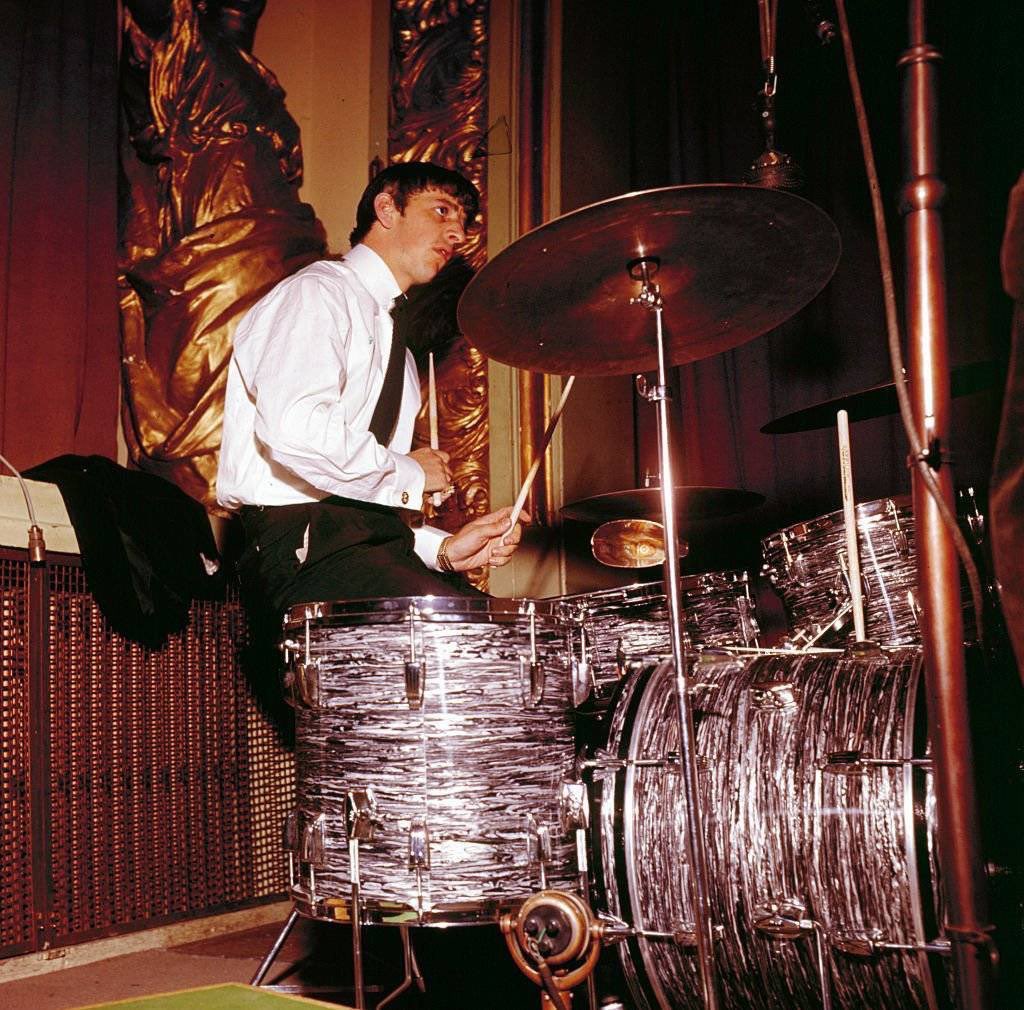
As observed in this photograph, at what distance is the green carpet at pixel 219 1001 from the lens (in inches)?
54.6

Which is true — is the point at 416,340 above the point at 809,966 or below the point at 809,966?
above

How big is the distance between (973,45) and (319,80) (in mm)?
2507

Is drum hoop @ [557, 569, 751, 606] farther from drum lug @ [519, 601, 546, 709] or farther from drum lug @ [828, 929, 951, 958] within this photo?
drum lug @ [828, 929, 951, 958]

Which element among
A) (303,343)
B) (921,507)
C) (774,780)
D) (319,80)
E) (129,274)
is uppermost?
(319,80)

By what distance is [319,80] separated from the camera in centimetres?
457

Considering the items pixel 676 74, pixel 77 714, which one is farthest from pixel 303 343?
pixel 676 74

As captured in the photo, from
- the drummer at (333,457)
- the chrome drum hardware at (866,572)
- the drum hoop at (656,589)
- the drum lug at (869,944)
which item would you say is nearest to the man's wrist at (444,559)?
the drummer at (333,457)

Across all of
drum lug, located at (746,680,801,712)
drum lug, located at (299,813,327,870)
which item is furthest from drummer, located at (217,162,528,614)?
drum lug, located at (746,680,801,712)

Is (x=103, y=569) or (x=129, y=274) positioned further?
(x=129, y=274)

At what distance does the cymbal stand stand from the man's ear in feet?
4.23

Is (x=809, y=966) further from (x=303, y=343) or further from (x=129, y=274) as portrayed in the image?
(x=129, y=274)

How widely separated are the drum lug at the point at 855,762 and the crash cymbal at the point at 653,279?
80 centimetres

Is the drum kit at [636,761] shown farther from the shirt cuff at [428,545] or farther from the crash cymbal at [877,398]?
the shirt cuff at [428,545]

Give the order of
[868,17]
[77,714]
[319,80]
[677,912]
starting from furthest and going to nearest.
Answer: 1. [319,80]
2. [868,17]
3. [77,714]
4. [677,912]
